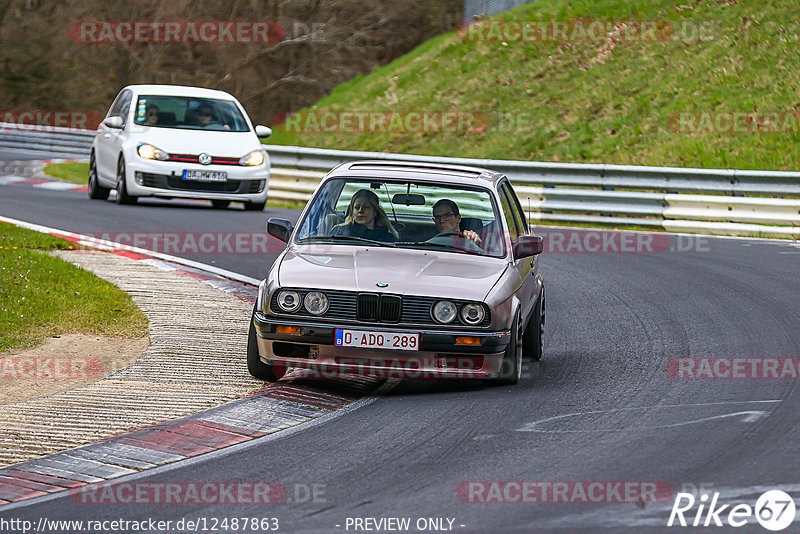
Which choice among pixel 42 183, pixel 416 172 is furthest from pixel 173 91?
pixel 416 172

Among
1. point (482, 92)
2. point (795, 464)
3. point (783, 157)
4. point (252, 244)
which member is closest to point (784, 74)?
point (783, 157)

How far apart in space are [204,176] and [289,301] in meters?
10.7

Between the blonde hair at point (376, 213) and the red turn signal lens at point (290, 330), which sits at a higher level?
the blonde hair at point (376, 213)

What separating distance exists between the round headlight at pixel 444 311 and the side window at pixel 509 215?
139cm

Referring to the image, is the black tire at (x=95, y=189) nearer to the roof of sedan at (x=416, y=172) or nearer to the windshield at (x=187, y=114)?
the windshield at (x=187, y=114)

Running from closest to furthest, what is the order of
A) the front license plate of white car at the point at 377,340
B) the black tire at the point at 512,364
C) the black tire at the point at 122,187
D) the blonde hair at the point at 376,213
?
the front license plate of white car at the point at 377,340 → the black tire at the point at 512,364 → the blonde hair at the point at 376,213 → the black tire at the point at 122,187

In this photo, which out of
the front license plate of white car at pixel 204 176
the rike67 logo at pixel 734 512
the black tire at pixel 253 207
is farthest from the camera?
the black tire at pixel 253 207

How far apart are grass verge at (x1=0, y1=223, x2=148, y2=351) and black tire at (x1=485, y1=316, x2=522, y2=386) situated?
3148mm

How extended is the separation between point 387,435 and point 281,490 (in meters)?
1.20

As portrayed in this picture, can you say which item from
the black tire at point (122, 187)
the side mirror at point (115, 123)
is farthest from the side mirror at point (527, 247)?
the side mirror at point (115, 123)

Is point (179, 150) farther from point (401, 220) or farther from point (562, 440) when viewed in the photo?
point (562, 440)

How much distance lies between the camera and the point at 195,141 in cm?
1877

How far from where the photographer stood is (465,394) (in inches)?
322

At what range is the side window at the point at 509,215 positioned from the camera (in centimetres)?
930
